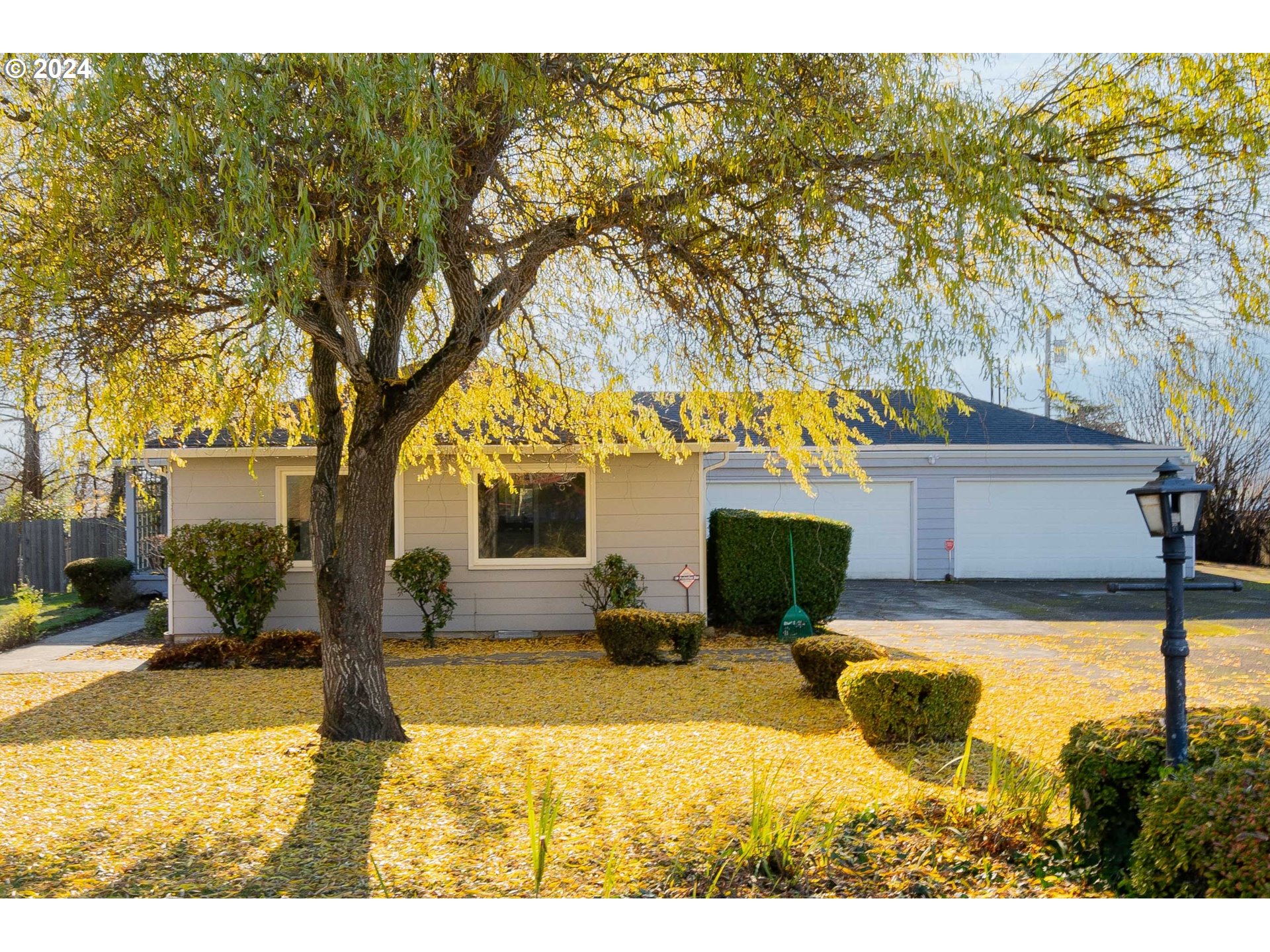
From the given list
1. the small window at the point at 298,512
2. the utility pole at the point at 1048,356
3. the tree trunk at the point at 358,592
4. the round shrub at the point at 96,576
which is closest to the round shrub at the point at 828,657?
the utility pole at the point at 1048,356

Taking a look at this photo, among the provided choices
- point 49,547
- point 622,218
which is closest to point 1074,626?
point 622,218

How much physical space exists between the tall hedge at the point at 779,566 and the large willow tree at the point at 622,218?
4.54 meters

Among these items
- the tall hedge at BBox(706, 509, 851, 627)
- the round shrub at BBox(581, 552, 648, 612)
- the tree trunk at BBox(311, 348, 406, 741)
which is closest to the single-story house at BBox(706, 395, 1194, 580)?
the tall hedge at BBox(706, 509, 851, 627)

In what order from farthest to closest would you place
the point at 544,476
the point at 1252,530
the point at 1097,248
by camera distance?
the point at 1252,530
the point at 544,476
the point at 1097,248

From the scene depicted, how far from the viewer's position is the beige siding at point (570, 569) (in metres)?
10.8

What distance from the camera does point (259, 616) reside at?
1013 centimetres

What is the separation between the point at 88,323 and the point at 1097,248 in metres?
6.04

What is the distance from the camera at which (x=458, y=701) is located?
294 inches

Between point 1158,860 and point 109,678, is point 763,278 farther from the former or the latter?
point 109,678

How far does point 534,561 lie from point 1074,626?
22.3ft

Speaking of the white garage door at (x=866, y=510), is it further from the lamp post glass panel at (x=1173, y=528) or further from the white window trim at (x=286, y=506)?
the lamp post glass panel at (x=1173, y=528)

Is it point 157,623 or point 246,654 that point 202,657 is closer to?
point 246,654
